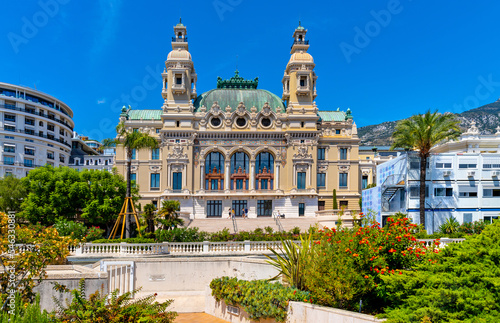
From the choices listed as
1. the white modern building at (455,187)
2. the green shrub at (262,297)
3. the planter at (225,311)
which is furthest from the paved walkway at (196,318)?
the white modern building at (455,187)

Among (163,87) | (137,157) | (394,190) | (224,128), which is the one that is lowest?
(394,190)

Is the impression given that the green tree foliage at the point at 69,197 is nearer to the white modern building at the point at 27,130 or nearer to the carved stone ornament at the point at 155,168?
the carved stone ornament at the point at 155,168

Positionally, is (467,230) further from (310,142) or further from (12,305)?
(12,305)

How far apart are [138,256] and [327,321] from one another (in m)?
14.8

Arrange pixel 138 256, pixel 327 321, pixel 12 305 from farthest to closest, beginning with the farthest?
pixel 138 256
pixel 327 321
pixel 12 305

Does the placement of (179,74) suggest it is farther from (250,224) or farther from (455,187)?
(455,187)

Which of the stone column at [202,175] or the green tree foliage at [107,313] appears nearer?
the green tree foliage at [107,313]

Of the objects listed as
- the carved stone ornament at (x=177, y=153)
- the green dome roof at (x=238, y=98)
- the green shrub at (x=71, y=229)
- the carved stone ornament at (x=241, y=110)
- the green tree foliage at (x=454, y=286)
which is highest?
the green dome roof at (x=238, y=98)

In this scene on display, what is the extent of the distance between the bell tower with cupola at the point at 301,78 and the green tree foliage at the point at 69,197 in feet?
92.5

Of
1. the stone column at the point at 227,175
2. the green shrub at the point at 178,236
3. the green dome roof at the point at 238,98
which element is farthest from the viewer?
the green dome roof at the point at 238,98

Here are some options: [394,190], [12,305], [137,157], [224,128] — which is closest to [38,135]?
[137,157]

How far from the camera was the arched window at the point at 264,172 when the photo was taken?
5406 cm

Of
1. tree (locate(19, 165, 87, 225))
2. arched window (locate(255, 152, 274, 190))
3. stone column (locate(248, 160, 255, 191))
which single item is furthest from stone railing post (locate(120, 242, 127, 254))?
arched window (locate(255, 152, 274, 190))

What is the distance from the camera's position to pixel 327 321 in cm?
1150
